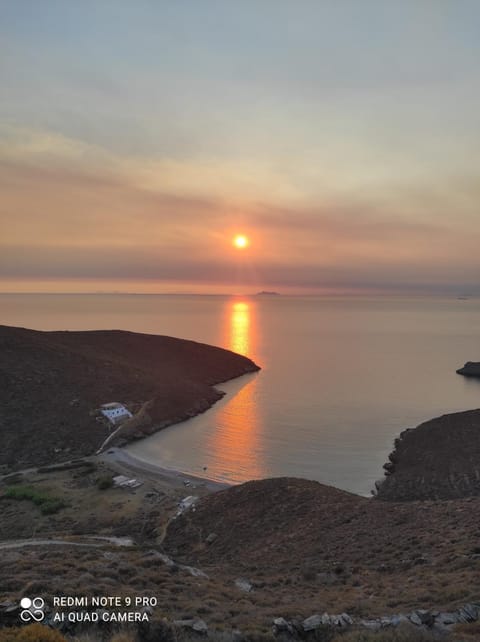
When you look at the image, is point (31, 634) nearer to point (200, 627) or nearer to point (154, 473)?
point (200, 627)

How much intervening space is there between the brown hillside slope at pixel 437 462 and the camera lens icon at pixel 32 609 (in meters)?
25.1

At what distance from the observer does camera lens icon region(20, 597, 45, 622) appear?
9.70 m

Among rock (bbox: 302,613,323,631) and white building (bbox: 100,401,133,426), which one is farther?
white building (bbox: 100,401,133,426)

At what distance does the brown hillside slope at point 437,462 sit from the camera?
3000 cm

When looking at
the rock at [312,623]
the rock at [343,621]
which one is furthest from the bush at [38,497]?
the rock at [343,621]

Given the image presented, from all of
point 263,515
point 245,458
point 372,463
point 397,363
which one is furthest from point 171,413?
point 397,363

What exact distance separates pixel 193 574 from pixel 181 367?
6393cm

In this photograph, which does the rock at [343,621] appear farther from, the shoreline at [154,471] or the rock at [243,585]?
the shoreline at [154,471]

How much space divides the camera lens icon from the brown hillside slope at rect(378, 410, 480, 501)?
25.1 metres

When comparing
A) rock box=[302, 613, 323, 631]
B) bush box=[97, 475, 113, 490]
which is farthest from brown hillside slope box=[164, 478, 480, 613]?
bush box=[97, 475, 113, 490]

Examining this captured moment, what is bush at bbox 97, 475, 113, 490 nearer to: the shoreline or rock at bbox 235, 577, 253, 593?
the shoreline

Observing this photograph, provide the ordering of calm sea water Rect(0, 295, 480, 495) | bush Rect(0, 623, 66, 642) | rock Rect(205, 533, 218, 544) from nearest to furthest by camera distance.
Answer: bush Rect(0, 623, 66, 642)
rock Rect(205, 533, 218, 544)
calm sea water Rect(0, 295, 480, 495)

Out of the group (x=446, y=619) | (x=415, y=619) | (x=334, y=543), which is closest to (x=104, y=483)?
(x=334, y=543)

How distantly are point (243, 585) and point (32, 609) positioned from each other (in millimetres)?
7640
